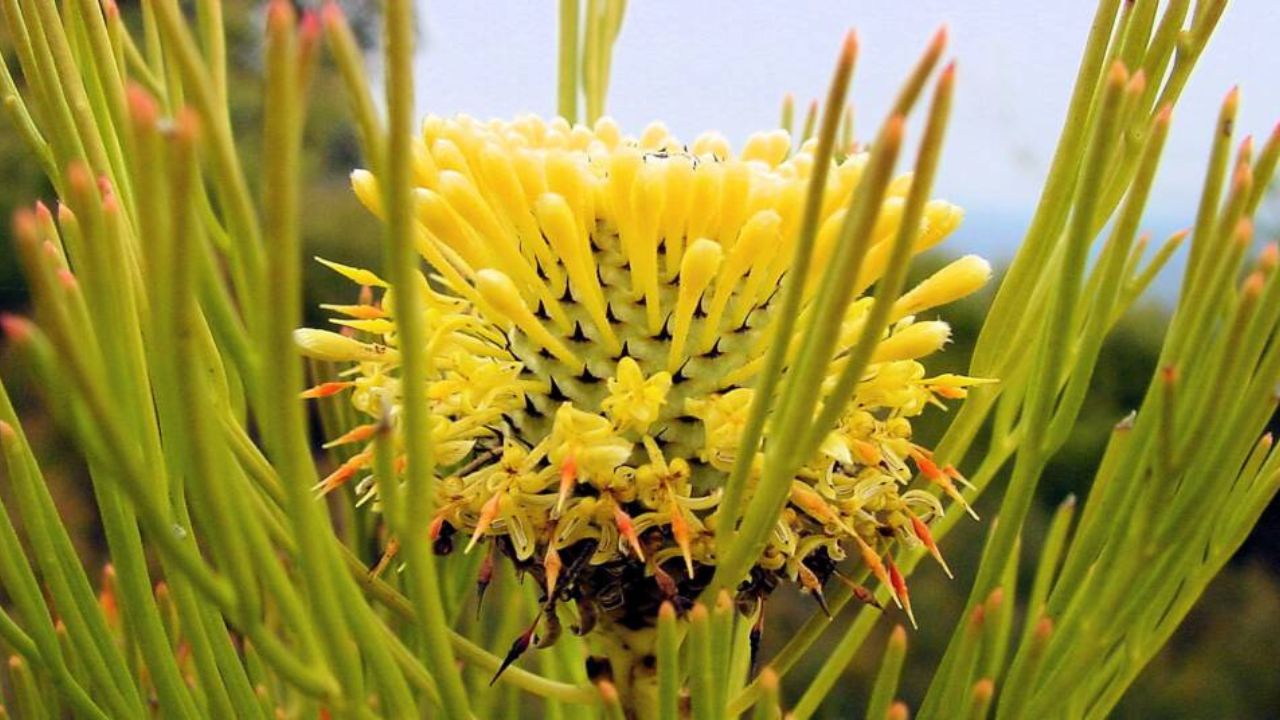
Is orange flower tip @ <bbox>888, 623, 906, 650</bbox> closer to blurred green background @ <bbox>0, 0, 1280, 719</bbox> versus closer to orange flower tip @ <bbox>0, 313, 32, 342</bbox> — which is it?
orange flower tip @ <bbox>0, 313, 32, 342</bbox>

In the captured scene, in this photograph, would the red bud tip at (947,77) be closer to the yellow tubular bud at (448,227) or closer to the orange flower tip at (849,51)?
the orange flower tip at (849,51)

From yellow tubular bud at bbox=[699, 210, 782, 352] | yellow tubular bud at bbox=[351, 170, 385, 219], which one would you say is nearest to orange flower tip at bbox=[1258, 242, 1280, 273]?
yellow tubular bud at bbox=[699, 210, 782, 352]

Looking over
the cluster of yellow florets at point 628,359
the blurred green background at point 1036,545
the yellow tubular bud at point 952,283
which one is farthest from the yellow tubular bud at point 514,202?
the blurred green background at point 1036,545

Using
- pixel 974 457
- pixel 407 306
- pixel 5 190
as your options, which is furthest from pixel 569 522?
pixel 5 190

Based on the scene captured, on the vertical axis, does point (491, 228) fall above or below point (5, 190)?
above

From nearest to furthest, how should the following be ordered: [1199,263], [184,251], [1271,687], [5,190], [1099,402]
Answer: [184,251] → [1199,263] → [1271,687] → [1099,402] → [5,190]

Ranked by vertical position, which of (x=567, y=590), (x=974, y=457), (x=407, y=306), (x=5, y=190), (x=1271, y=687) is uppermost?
(x=407, y=306)

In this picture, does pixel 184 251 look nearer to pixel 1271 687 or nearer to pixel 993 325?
pixel 993 325
